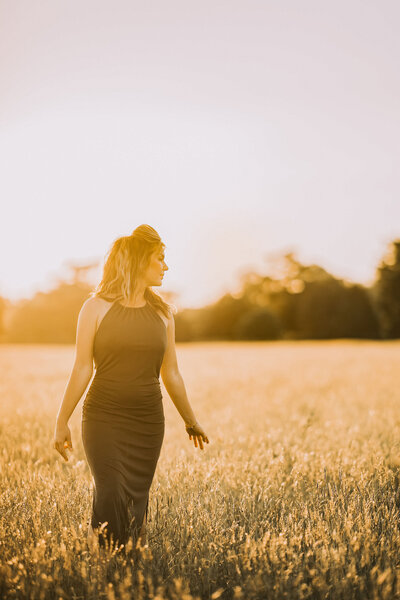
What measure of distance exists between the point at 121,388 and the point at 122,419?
0.21 meters

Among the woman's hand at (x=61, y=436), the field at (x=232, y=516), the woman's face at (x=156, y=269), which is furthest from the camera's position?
the woman's face at (x=156, y=269)

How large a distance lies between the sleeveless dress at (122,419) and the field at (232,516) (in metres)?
0.27

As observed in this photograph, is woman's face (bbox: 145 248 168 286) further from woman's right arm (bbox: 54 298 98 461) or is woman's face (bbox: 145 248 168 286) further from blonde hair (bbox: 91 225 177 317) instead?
woman's right arm (bbox: 54 298 98 461)

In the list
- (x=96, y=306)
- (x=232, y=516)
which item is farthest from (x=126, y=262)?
(x=232, y=516)

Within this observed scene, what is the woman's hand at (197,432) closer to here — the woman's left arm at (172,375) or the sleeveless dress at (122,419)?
the woman's left arm at (172,375)

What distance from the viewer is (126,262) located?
3.37 metres

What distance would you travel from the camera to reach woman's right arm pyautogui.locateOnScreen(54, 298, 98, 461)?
3260 mm

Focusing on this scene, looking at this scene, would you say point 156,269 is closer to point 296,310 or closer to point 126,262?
point 126,262

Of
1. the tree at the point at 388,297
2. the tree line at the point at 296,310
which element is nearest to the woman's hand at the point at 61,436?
the tree line at the point at 296,310

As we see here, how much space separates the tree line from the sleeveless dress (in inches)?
2185

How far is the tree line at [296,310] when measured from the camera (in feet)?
194

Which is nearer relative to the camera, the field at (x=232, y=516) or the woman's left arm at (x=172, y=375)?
the field at (x=232, y=516)

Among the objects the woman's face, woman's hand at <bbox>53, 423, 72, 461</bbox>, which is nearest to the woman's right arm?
woman's hand at <bbox>53, 423, 72, 461</bbox>

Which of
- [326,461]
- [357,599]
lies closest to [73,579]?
[357,599]
